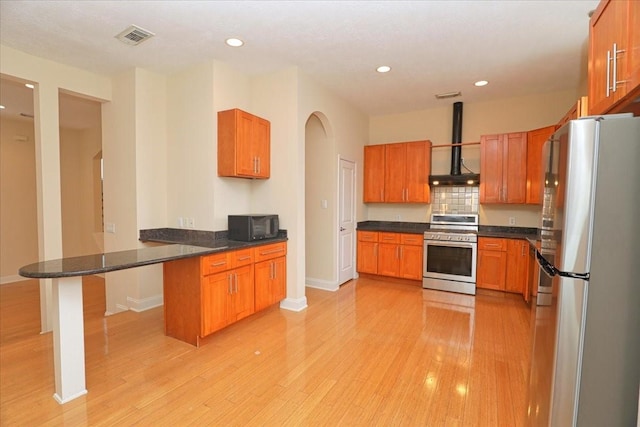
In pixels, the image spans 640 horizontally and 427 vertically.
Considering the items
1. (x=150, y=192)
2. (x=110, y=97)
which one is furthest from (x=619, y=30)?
(x=110, y=97)

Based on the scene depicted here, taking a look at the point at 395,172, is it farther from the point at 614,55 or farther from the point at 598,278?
the point at 598,278

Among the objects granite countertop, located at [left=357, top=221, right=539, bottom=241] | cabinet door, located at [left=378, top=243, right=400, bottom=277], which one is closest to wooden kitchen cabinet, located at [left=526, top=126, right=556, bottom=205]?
granite countertop, located at [left=357, top=221, right=539, bottom=241]

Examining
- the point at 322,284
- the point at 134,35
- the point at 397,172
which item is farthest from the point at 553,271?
Result: the point at 397,172

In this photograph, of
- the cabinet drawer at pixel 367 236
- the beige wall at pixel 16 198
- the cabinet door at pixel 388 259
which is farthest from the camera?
the beige wall at pixel 16 198

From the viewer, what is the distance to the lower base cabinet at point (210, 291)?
275cm

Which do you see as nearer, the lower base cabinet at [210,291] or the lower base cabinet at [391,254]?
the lower base cabinet at [210,291]

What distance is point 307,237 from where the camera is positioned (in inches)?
190

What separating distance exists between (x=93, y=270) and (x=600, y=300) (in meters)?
2.71

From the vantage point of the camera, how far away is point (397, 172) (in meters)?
5.15

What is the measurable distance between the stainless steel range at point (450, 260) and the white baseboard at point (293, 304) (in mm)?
2056

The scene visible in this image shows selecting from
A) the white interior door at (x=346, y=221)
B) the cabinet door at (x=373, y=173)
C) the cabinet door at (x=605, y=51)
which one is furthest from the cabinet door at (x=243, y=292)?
the cabinet door at (x=605, y=51)

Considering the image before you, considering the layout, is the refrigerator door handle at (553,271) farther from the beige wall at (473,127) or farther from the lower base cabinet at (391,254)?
the beige wall at (473,127)

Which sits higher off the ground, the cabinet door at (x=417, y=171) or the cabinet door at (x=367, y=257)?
the cabinet door at (x=417, y=171)

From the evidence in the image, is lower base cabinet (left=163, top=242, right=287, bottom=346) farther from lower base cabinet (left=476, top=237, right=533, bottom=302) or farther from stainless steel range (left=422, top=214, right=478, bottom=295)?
lower base cabinet (left=476, top=237, right=533, bottom=302)
